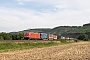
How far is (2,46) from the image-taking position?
152ft

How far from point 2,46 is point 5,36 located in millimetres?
52071

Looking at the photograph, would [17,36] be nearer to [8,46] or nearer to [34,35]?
[34,35]

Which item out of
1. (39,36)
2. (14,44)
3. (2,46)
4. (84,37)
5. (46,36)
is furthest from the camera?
(84,37)

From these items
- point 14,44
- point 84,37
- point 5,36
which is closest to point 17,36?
point 5,36

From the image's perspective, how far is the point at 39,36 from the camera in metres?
104

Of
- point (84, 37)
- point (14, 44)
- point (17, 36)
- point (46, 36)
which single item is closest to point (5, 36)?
point (17, 36)

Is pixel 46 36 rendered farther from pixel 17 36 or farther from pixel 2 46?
pixel 2 46

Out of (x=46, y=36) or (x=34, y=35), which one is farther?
(x=46, y=36)

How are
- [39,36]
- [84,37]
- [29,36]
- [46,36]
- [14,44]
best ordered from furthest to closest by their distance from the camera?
[84,37] → [46,36] → [39,36] → [29,36] → [14,44]

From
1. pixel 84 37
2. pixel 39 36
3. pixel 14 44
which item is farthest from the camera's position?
pixel 84 37

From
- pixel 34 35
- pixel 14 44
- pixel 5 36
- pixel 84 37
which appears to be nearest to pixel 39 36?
pixel 34 35

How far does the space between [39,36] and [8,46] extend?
55.9 metres

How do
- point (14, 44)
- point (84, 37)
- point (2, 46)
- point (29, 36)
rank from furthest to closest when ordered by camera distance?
point (84, 37) < point (29, 36) < point (14, 44) < point (2, 46)

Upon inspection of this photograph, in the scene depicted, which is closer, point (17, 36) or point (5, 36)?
point (5, 36)
